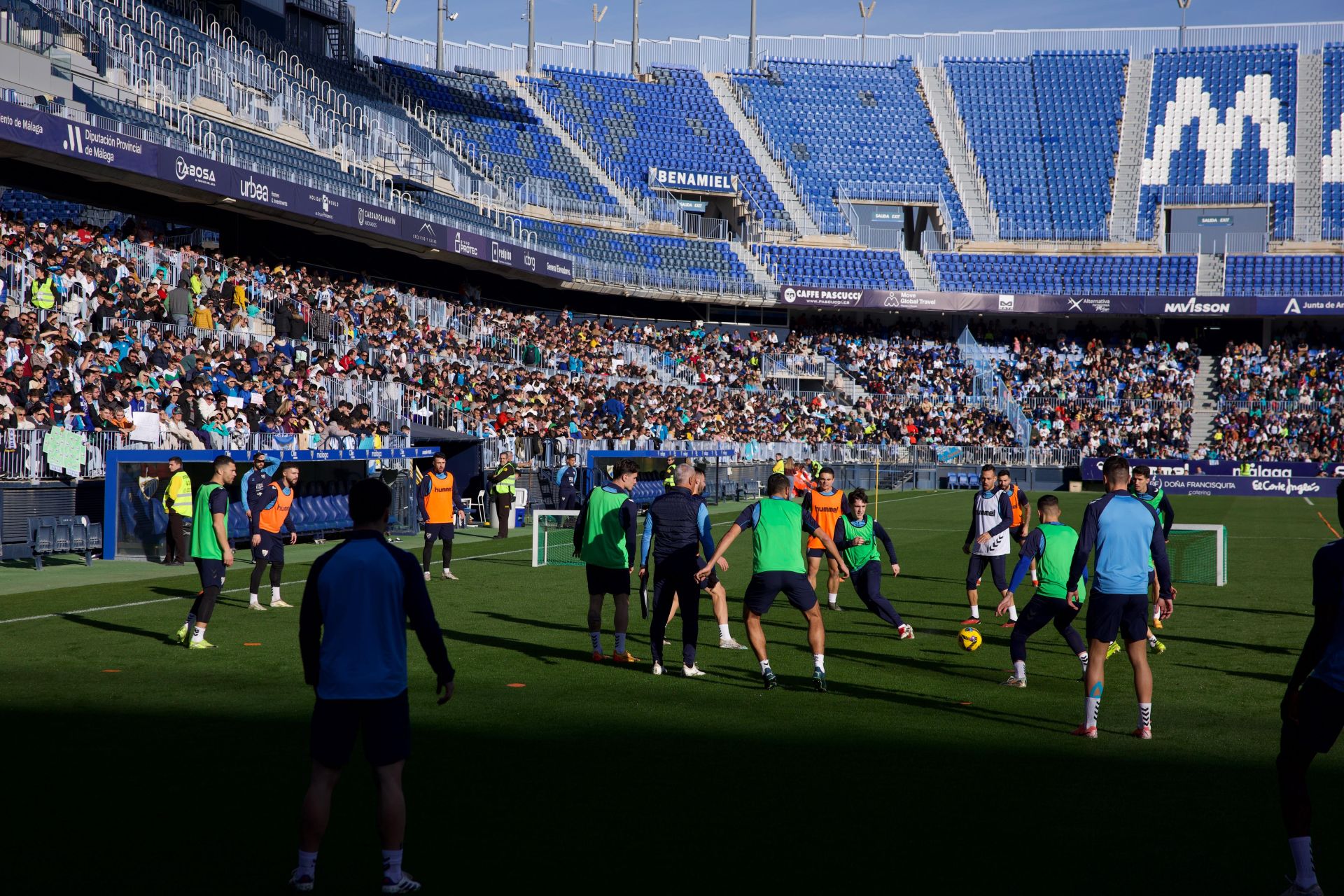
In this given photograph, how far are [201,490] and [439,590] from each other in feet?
20.1

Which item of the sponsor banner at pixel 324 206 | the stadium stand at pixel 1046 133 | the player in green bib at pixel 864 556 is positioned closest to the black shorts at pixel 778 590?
the player in green bib at pixel 864 556

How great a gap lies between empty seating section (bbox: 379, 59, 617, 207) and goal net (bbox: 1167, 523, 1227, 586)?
4042 centimetres

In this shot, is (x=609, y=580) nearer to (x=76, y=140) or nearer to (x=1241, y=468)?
(x=76, y=140)

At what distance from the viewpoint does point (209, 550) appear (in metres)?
13.7

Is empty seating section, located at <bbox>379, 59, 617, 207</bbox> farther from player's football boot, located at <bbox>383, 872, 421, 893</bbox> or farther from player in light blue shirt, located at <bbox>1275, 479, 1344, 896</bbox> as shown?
player in light blue shirt, located at <bbox>1275, 479, 1344, 896</bbox>

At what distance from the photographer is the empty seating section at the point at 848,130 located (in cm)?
7044

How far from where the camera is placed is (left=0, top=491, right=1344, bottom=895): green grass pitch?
671 cm

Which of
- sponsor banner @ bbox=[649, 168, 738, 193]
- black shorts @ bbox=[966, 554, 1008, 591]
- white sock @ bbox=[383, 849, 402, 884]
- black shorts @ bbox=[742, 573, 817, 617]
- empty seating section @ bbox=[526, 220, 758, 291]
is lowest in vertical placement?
white sock @ bbox=[383, 849, 402, 884]

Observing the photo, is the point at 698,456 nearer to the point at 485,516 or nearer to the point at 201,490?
the point at 485,516

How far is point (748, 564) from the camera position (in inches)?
955

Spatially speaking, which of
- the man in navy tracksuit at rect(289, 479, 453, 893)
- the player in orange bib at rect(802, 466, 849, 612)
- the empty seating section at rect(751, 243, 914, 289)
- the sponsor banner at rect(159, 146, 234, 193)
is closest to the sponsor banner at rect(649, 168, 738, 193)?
the empty seating section at rect(751, 243, 914, 289)

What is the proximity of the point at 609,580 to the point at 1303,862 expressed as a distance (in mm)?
7783

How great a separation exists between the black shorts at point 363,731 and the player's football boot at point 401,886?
59 cm

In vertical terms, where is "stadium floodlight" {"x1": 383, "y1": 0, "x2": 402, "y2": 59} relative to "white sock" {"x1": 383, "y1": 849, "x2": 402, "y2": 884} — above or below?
above
